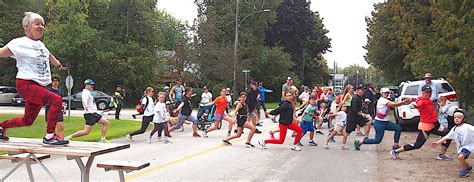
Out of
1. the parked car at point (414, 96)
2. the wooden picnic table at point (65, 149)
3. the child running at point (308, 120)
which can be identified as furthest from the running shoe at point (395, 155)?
the wooden picnic table at point (65, 149)

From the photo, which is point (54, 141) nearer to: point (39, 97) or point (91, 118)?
point (39, 97)

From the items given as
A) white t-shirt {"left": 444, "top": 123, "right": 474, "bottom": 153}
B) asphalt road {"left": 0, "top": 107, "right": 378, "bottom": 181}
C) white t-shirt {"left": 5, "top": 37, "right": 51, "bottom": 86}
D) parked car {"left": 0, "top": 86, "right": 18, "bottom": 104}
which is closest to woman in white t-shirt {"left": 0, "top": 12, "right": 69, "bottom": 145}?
white t-shirt {"left": 5, "top": 37, "right": 51, "bottom": 86}

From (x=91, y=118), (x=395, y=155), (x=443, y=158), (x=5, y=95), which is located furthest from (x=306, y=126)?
(x=5, y=95)

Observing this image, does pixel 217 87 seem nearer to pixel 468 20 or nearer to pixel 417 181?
pixel 468 20

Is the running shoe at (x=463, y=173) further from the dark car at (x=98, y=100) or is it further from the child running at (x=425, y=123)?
the dark car at (x=98, y=100)

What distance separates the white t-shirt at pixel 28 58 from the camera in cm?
534

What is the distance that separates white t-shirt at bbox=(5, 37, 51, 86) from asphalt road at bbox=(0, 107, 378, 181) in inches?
128

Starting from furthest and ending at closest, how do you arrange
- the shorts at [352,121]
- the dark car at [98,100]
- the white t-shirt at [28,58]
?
the dark car at [98,100] < the shorts at [352,121] < the white t-shirt at [28,58]

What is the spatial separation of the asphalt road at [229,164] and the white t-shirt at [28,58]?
3.24 m

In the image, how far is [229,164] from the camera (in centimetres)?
1009

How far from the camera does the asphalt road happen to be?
8.63 meters

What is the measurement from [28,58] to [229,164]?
556 cm

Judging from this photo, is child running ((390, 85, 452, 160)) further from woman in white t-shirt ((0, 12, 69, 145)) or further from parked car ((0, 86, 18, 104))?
parked car ((0, 86, 18, 104))

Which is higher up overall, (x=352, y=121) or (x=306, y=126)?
(x=352, y=121)
